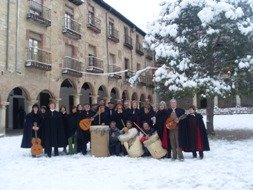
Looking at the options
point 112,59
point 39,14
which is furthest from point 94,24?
point 39,14

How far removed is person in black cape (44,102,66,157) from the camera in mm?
10265

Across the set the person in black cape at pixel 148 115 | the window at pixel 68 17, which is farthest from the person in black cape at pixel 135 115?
the window at pixel 68 17

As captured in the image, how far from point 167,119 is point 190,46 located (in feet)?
19.9

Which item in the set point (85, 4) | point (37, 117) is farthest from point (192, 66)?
point (85, 4)

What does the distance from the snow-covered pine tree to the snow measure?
13.3ft

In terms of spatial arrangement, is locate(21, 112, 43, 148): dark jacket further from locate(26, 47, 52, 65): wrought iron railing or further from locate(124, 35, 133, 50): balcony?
locate(124, 35, 133, 50): balcony

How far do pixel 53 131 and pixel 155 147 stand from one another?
2.89 metres

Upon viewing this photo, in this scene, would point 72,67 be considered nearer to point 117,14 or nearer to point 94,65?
point 94,65

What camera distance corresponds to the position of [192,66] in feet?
46.9

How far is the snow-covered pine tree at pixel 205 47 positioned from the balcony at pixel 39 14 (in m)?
5.85

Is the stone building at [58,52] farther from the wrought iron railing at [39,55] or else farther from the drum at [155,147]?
the drum at [155,147]

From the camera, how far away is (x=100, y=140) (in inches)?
395

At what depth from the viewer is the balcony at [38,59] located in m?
17.4

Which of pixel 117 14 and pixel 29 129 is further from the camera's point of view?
pixel 117 14
